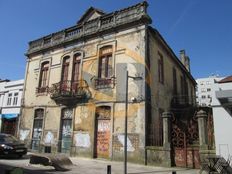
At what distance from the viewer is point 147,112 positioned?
535 inches

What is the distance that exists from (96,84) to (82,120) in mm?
2571

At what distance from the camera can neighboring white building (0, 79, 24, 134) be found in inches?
903

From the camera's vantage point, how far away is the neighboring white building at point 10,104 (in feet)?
75.3

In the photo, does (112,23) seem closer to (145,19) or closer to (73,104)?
(145,19)

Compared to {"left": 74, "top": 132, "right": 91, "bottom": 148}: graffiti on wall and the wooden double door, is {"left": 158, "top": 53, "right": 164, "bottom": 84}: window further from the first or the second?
{"left": 74, "top": 132, "right": 91, "bottom": 148}: graffiti on wall

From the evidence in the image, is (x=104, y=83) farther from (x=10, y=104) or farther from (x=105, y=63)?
(x=10, y=104)

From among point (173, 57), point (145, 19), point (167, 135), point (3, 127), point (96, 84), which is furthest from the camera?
point (3, 127)

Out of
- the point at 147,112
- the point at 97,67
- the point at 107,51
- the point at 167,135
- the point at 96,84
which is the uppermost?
the point at 107,51

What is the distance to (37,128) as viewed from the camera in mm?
18656

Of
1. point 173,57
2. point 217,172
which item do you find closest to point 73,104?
point 173,57

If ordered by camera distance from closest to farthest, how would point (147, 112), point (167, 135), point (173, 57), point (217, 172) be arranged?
point (217, 172), point (167, 135), point (147, 112), point (173, 57)

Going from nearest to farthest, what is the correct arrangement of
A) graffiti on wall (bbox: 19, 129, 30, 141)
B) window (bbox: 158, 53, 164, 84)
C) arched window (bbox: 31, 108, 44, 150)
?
window (bbox: 158, 53, 164, 84) < arched window (bbox: 31, 108, 44, 150) < graffiti on wall (bbox: 19, 129, 30, 141)

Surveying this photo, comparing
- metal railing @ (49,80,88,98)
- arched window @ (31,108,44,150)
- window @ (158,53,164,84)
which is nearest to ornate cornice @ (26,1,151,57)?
window @ (158,53,164,84)

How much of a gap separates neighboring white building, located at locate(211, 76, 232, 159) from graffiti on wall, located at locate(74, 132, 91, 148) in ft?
27.1
